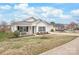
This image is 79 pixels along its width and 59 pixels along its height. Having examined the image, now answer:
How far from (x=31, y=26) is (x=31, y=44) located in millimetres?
200

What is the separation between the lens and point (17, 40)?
331cm

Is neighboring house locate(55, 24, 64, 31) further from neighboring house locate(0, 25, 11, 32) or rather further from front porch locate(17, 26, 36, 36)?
neighboring house locate(0, 25, 11, 32)

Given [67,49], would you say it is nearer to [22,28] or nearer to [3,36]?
[22,28]

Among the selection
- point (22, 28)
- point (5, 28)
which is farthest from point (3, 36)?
point (22, 28)

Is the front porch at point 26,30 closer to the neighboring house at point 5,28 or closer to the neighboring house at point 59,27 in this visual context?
the neighboring house at point 5,28

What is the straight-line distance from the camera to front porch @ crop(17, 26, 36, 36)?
3316mm

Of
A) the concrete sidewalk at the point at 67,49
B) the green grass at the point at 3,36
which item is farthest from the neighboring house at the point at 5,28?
the concrete sidewalk at the point at 67,49

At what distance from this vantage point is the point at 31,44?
3283mm

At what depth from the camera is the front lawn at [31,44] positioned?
3258mm

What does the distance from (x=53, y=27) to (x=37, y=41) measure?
242 mm

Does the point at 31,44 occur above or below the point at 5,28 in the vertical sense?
below

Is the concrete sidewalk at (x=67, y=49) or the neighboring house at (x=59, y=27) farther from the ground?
the neighboring house at (x=59, y=27)

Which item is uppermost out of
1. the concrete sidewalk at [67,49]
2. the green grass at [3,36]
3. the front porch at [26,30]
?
the front porch at [26,30]
